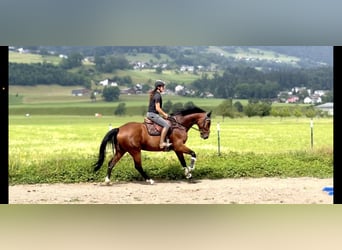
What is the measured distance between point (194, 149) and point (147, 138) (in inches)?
24.9

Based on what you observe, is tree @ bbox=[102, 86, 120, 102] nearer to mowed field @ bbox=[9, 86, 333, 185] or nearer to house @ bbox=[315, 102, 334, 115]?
mowed field @ bbox=[9, 86, 333, 185]

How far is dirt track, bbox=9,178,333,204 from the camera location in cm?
711

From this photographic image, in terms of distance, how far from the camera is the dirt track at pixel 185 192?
711 centimetres

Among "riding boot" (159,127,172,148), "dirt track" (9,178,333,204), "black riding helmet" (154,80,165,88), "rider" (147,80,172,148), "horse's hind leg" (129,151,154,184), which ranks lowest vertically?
"dirt track" (9,178,333,204)

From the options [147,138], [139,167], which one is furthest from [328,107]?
[139,167]

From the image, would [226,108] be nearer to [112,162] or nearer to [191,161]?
[191,161]

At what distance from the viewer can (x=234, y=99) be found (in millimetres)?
7492

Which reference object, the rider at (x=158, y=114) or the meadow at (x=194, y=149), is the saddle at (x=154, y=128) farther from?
the meadow at (x=194, y=149)

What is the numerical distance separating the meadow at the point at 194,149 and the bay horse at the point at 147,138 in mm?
77

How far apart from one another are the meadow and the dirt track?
10 cm

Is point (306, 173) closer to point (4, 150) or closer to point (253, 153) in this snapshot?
point (253, 153)

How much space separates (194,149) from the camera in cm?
729

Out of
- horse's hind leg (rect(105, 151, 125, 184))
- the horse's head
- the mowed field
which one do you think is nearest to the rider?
the mowed field
